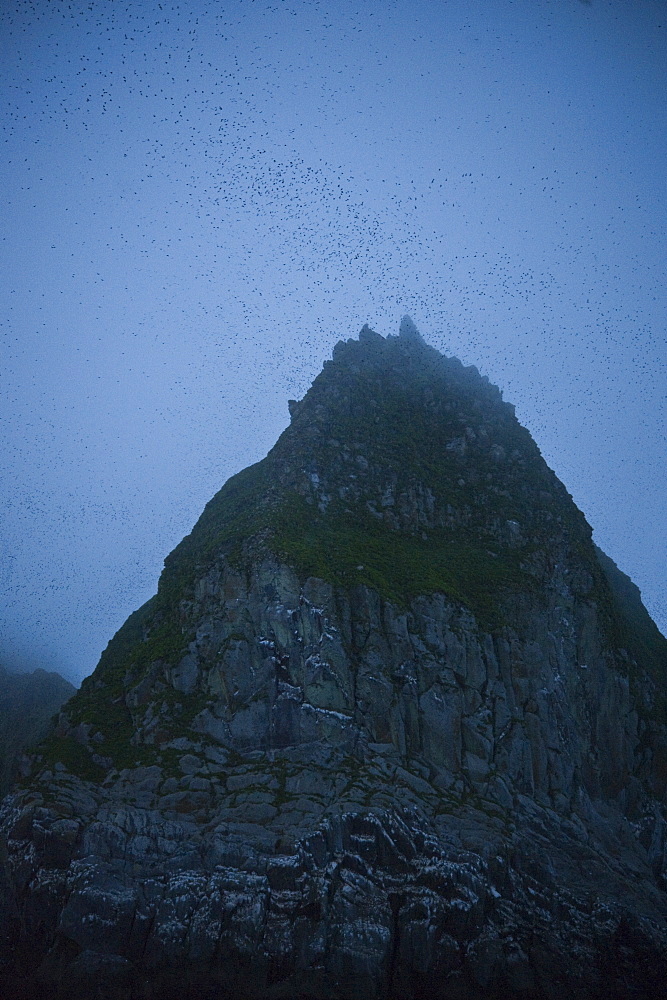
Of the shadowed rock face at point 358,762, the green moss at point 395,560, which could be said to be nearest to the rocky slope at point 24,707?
the shadowed rock face at point 358,762

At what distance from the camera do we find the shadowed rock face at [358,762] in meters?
48.1

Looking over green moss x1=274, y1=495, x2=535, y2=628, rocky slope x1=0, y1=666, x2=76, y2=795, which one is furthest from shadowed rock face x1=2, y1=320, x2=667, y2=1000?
rocky slope x1=0, y1=666, x2=76, y2=795

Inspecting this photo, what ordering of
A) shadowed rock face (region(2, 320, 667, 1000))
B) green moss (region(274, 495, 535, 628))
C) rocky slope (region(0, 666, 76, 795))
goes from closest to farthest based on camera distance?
shadowed rock face (region(2, 320, 667, 1000)) → green moss (region(274, 495, 535, 628)) → rocky slope (region(0, 666, 76, 795))

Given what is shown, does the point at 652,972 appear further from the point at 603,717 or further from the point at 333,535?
the point at 333,535

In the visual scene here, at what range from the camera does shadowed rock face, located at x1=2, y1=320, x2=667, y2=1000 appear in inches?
1892

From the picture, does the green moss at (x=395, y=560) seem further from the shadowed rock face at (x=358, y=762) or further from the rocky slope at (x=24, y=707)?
the rocky slope at (x=24, y=707)

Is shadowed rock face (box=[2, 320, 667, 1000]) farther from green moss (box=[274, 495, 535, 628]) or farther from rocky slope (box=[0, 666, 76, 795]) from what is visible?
rocky slope (box=[0, 666, 76, 795])

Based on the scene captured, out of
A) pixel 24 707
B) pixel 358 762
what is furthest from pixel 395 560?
pixel 24 707

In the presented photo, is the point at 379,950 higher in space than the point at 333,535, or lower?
lower

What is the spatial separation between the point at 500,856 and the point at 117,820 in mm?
27311

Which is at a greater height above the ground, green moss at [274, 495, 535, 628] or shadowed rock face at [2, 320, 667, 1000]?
green moss at [274, 495, 535, 628]

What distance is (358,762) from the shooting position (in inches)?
2224

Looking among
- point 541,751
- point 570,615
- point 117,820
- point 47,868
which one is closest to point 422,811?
point 541,751

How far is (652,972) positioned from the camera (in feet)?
175
